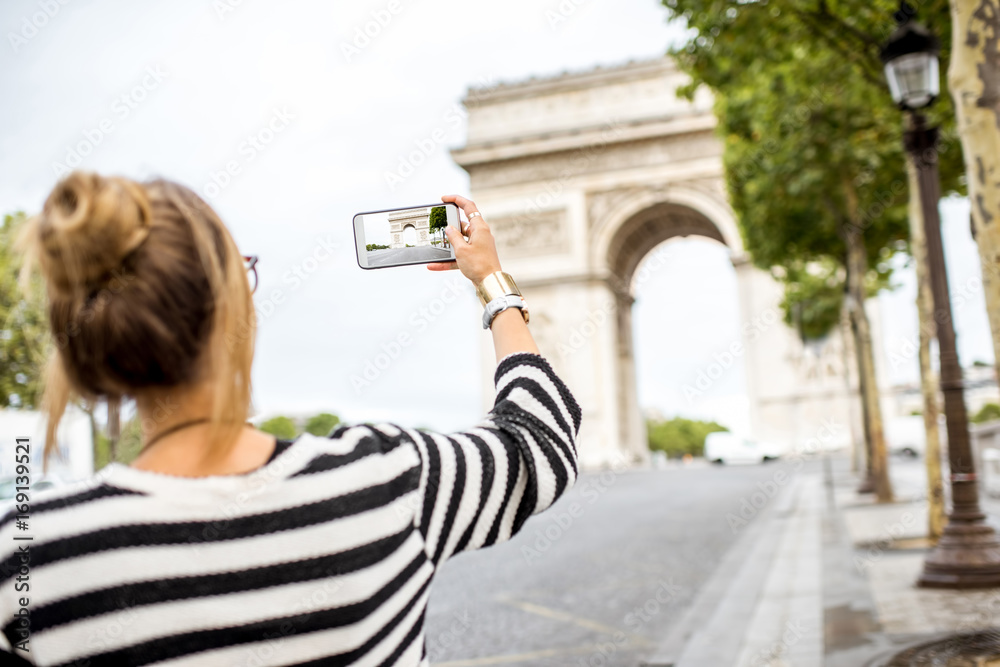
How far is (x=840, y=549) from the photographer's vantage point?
8.64 metres

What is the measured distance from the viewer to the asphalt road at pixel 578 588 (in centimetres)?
564

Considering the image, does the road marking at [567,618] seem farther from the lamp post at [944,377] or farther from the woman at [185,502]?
the woman at [185,502]

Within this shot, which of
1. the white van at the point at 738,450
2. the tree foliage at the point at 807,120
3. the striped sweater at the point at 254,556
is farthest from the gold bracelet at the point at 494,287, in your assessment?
the white van at the point at 738,450

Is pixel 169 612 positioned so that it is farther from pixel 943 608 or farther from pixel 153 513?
pixel 943 608

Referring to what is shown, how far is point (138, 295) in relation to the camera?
1.04 meters

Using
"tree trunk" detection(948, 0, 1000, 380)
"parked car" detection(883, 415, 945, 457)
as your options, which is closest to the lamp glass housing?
"tree trunk" detection(948, 0, 1000, 380)

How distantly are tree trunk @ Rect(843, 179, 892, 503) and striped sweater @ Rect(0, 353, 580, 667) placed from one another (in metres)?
12.8

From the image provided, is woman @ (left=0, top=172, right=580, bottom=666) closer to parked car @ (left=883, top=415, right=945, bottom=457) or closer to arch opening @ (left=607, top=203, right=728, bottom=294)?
arch opening @ (left=607, top=203, right=728, bottom=294)

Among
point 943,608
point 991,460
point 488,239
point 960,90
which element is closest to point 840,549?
point 943,608

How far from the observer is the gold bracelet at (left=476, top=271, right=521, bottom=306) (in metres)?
1.44

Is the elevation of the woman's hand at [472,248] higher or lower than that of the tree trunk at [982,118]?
lower

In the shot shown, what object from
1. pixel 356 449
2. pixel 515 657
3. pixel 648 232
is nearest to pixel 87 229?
pixel 356 449

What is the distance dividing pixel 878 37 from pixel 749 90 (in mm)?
4785

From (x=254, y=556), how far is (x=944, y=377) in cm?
625
